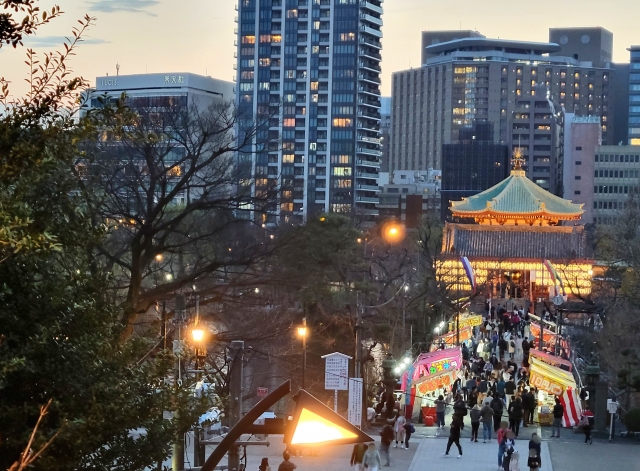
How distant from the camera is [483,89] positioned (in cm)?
18538

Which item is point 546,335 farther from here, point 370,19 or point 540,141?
point 540,141

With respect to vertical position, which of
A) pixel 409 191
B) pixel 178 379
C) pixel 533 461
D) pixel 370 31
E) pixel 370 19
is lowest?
pixel 533 461

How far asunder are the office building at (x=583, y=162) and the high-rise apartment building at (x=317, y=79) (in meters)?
22.7

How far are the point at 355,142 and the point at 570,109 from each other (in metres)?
66.1

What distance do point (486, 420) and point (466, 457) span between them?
216 cm

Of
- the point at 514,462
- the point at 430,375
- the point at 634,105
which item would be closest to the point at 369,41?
the point at 634,105

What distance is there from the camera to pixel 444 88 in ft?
612

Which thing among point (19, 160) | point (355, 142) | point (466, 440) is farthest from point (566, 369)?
point (355, 142)

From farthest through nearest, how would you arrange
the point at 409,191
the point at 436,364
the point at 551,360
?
1. the point at 409,191
2. the point at 551,360
3. the point at 436,364

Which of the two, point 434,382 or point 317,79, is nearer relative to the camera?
point 434,382

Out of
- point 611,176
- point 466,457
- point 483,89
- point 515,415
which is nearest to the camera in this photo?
point 466,457

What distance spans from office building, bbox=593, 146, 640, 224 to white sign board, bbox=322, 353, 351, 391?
10154 cm

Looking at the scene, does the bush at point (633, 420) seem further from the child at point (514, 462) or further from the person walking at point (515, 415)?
the child at point (514, 462)

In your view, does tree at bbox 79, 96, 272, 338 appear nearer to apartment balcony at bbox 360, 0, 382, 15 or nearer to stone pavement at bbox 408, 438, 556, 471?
stone pavement at bbox 408, 438, 556, 471
